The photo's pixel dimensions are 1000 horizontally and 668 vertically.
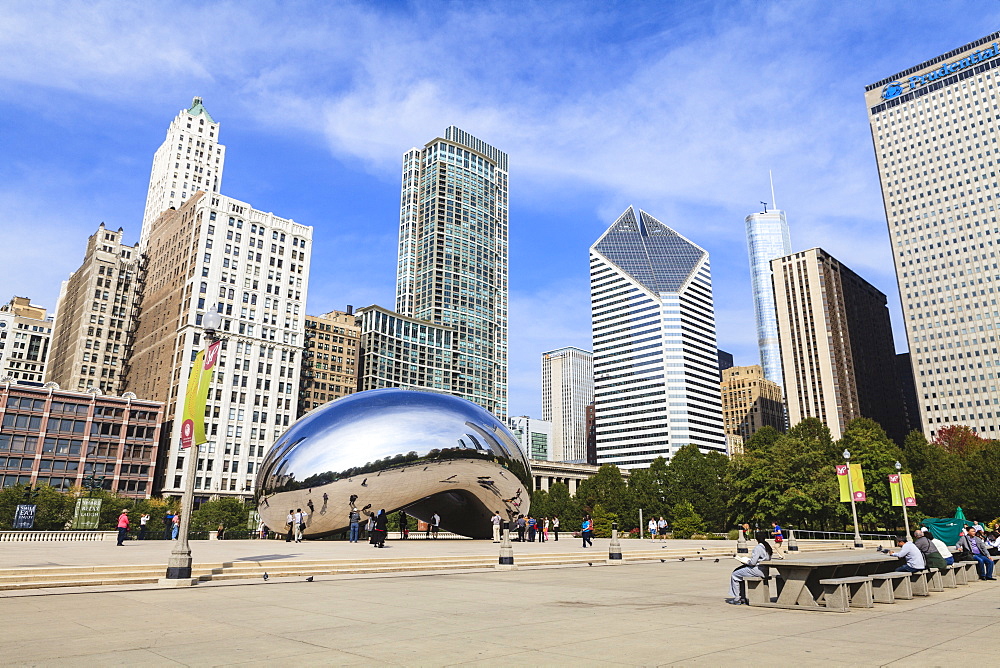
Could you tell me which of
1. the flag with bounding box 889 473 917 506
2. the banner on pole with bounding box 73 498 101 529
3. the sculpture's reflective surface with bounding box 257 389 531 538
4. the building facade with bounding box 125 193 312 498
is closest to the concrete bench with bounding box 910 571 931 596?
the sculpture's reflective surface with bounding box 257 389 531 538

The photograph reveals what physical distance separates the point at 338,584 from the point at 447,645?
32.9 ft

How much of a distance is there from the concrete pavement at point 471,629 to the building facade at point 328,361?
147 m

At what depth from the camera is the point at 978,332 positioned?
499 ft

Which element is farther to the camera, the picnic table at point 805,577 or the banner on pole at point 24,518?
the banner on pole at point 24,518

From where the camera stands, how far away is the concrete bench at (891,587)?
14.0 m

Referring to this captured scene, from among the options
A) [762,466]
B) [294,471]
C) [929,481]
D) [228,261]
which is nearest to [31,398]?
[228,261]

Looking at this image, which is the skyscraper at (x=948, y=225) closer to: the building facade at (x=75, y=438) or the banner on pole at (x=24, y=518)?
the building facade at (x=75, y=438)

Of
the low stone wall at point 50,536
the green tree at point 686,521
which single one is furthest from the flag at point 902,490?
the low stone wall at point 50,536

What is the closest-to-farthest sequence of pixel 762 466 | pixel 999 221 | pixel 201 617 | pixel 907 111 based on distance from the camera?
pixel 201 617 < pixel 762 466 < pixel 999 221 < pixel 907 111

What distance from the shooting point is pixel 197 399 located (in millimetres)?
19406

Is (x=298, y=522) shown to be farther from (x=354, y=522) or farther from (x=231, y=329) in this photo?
(x=231, y=329)

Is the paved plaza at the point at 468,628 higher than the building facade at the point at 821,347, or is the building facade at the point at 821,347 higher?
the building facade at the point at 821,347

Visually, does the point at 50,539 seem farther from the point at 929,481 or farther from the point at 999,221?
the point at 999,221

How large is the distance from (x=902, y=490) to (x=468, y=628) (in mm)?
39215
